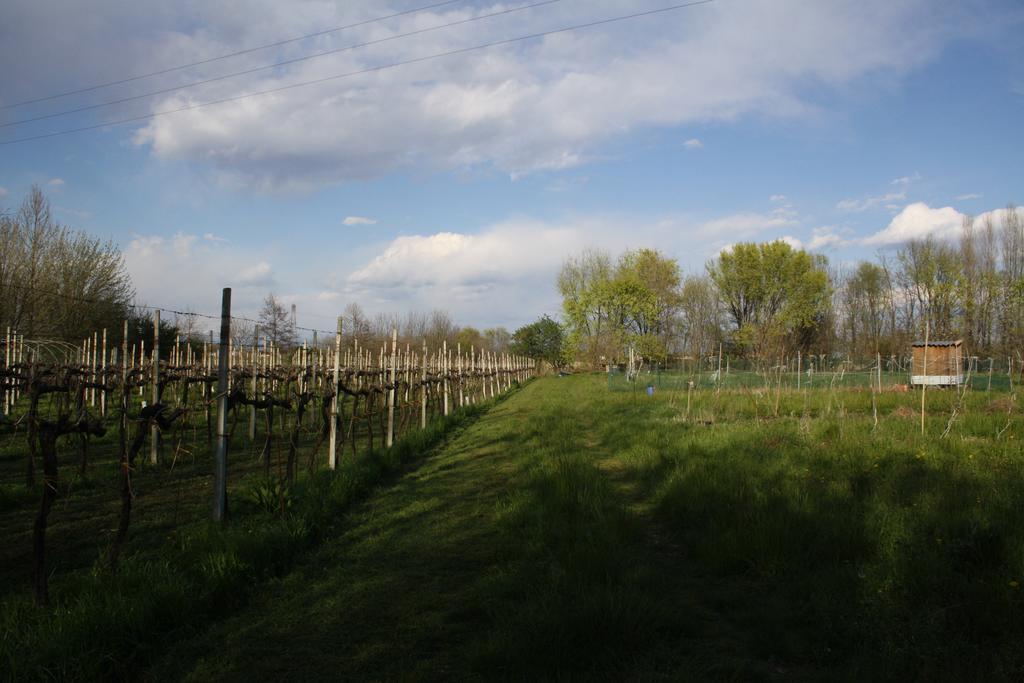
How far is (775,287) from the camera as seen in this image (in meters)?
52.7

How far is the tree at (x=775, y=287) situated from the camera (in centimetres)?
5225

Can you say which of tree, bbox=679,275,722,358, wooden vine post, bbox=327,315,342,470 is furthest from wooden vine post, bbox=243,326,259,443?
tree, bbox=679,275,722,358

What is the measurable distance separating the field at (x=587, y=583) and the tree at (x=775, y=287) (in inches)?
1832

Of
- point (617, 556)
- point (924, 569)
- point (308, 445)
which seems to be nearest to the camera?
point (924, 569)

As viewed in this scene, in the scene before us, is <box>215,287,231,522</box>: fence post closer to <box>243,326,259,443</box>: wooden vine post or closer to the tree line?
<box>243,326,259,443</box>: wooden vine post

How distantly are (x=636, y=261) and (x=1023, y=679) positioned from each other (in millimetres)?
62524

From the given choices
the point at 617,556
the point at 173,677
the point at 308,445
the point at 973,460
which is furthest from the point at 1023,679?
the point at 308,445

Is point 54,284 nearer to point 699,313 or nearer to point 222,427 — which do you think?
point 222,427

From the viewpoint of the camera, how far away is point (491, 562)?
18.0ft

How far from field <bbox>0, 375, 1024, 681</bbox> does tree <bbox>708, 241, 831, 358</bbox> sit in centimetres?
4653

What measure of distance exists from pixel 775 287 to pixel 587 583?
2082 inches

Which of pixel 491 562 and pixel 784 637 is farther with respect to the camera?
pixel 491 562

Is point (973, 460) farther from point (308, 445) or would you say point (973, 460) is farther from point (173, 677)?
point (308, 445)

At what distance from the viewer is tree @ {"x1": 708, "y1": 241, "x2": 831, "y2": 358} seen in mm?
52250
